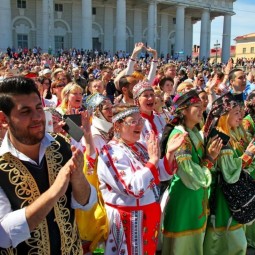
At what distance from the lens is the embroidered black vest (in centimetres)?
198

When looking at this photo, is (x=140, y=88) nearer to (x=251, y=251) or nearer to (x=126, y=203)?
(x=126, y=203)

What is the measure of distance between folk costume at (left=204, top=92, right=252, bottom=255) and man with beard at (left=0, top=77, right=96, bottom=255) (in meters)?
2.09

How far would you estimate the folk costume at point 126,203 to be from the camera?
2996mm

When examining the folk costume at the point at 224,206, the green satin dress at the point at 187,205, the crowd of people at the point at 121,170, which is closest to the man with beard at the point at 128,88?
the crowd of people at the point at 121,170

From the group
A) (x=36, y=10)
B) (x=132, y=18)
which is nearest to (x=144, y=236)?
(x=36, y=10)

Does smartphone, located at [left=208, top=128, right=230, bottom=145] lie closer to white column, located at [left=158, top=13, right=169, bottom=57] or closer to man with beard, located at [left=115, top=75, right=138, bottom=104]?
man with beard, located at [left=115, top=75, right=138, bottom=104]

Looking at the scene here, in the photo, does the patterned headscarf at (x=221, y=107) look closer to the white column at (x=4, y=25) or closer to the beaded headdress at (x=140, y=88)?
the beaded headdress at (x=140, y=88)

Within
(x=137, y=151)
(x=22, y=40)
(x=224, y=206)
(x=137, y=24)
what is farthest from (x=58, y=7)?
(x=137, y=151)

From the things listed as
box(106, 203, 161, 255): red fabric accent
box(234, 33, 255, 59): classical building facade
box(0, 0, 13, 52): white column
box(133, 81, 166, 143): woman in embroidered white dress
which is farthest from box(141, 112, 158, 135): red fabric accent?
box(234, 33, 255, 59): classical building facade

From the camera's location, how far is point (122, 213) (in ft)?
10.2

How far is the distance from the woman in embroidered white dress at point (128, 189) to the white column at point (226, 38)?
47.4 m

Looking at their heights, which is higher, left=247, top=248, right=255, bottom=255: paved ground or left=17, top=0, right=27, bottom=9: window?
left=17, top=0, right=27, bottom=9: window

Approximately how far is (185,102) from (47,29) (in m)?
34.7

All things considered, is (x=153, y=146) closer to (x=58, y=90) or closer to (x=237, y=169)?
(x=237, y=169)
